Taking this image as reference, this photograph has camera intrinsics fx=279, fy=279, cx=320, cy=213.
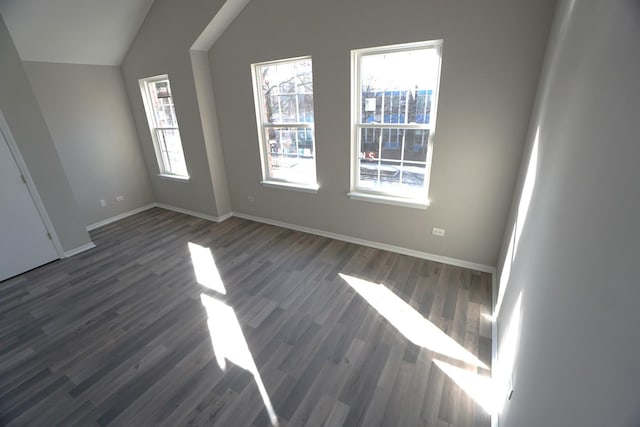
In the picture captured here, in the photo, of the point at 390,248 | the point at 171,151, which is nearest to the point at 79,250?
the point at 171,151

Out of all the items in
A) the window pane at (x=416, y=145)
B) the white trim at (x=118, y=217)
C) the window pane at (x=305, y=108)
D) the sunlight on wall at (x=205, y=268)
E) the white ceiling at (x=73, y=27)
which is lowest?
the sunlight on wall at (x=205, y=268)

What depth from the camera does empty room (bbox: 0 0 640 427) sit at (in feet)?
3.10

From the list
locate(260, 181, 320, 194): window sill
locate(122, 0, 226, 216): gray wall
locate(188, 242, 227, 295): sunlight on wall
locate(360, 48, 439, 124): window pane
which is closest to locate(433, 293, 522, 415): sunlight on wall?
locate(360, 48, 439, 124): window pane

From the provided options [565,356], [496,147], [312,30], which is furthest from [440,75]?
[565,356]

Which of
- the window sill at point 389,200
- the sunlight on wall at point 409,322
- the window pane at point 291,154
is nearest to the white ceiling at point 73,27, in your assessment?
the window pane at point 291,154

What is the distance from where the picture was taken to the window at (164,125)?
→ 174 inches

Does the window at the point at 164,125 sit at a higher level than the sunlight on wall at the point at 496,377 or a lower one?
higher

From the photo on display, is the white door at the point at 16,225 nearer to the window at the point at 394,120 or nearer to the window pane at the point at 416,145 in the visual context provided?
the window at the point at 394,120

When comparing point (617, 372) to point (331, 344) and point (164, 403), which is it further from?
point (164, 403)

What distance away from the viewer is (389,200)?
3195 mm

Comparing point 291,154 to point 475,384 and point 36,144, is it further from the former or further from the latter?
point 475,384

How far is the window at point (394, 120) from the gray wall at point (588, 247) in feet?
4.30

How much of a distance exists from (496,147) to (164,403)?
3.25 meters

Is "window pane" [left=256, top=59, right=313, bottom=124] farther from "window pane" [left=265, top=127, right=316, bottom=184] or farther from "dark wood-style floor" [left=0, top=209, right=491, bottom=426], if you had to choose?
"dark wood-style floor" [left=0, top=209, right=491, bottom=426]
